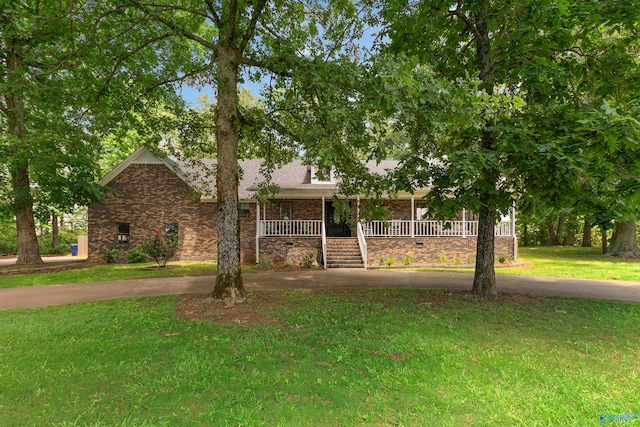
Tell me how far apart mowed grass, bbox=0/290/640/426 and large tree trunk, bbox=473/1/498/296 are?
48.4 inches

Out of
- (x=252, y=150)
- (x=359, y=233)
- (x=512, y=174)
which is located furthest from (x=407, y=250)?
(x=512, y=174)

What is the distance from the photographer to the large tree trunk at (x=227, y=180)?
276 inches

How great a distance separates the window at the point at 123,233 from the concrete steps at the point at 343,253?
973 cm

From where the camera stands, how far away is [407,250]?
15086mm

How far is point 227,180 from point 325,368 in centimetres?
445

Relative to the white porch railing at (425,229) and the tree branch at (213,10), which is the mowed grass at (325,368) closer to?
the tree branch at (213,10)

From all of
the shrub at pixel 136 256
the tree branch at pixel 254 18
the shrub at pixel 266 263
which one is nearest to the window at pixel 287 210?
the shrub at pixel 266 263

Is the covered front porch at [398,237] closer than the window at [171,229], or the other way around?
the covered front porch at [398,237]

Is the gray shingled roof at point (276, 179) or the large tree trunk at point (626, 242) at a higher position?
the gray shingled roof at point (276, 179)

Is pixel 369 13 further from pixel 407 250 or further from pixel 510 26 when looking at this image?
pixel 407 250

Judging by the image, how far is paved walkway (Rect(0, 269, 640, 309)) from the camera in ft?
26.7

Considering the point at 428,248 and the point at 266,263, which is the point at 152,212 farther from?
the point at 428,248

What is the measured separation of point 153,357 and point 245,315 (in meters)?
2.08

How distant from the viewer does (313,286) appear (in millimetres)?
9344
